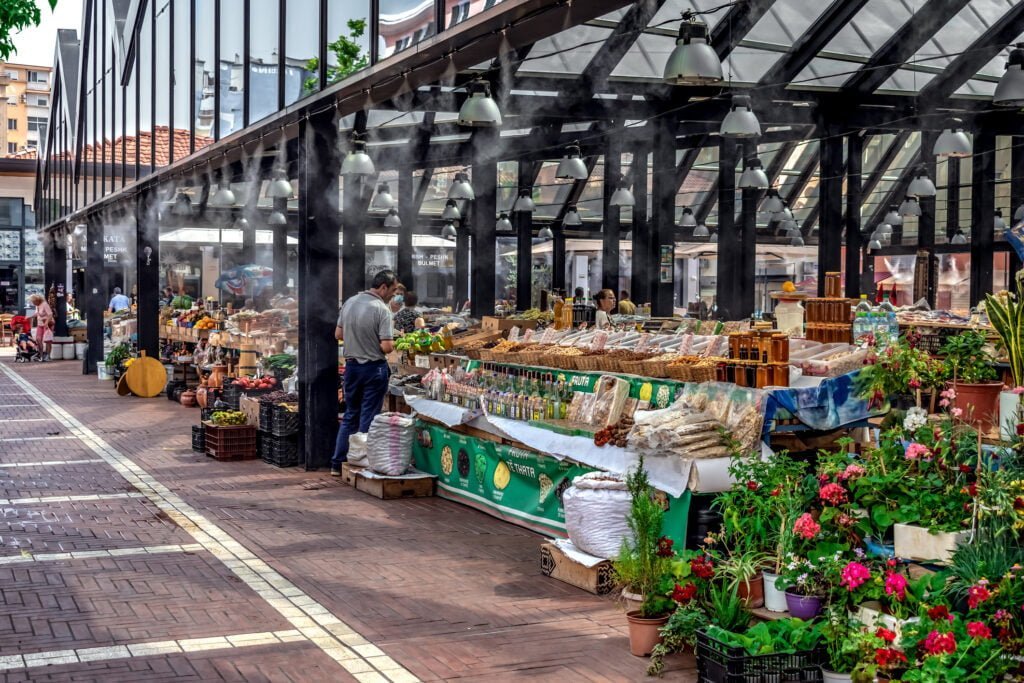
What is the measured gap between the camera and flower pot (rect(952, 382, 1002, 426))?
217 inches

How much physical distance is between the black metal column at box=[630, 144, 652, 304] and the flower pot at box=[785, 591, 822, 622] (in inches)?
631

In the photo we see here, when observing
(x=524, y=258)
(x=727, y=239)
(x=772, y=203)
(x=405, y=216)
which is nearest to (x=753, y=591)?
(x=727, y=239)

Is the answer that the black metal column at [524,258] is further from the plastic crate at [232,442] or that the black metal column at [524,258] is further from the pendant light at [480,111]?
the pendant light at [480,111]

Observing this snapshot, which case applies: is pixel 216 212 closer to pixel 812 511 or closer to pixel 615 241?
pixel 615 241

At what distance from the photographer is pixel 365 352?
10.1m

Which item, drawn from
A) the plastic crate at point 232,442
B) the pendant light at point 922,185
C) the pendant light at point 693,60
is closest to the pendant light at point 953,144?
the pendant light at point 922,185

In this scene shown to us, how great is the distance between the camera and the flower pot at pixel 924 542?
4.73 metres

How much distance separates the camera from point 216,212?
26.3 meters

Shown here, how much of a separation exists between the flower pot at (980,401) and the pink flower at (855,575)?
1.20m

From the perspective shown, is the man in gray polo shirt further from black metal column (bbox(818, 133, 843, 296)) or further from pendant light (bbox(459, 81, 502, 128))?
black metal column (bbox(818, 133, 843, 296))

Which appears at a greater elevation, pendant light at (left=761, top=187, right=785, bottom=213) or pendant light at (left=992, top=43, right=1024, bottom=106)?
pendant light at (left=992, top=43, right=1024, bottom=106)

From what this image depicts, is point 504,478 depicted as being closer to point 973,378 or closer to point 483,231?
point 973,378

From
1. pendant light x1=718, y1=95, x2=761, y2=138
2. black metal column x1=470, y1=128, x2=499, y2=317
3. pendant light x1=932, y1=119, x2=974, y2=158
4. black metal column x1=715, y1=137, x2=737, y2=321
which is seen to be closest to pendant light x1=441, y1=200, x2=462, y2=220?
black metal column x1=470, y1=128, x2=499, y2=317

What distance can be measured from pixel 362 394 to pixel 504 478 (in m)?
2.35
